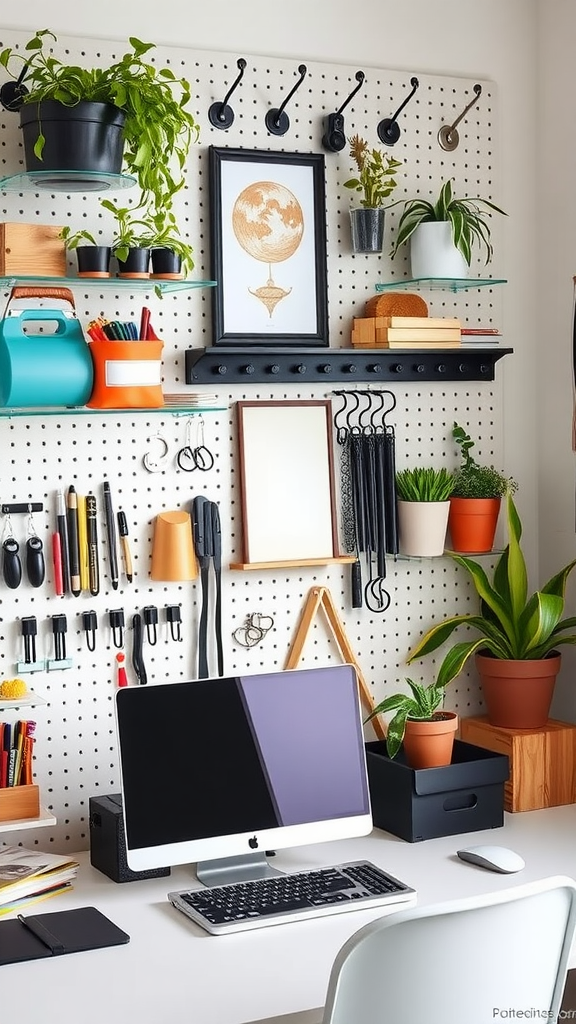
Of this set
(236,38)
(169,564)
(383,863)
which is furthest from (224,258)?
(383,863)

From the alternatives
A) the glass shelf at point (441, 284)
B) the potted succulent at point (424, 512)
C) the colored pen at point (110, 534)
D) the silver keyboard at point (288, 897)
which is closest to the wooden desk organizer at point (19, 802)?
the silver keyboard at point (288, 897)

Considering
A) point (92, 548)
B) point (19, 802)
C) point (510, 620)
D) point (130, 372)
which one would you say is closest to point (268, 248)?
point (130, 372)

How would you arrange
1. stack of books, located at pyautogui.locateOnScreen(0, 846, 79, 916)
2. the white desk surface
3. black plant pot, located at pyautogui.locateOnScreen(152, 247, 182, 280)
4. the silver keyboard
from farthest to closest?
black plant pot, located at pyautogui.locateOnScreen(152, 247, 182, 280)
stack of books, located at pyautogui.locateOnScreen(0, 846, 79, 916)
the silver keyboard
the white desk surface

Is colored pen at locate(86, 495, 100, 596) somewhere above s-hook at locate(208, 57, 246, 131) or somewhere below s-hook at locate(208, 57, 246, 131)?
below

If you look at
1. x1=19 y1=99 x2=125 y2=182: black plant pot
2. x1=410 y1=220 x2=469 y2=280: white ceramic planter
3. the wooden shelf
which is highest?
x1=19 y1=99 x2=125 y2=182: black plant pot

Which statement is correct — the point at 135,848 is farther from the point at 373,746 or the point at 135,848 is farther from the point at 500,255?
the point at 500,255

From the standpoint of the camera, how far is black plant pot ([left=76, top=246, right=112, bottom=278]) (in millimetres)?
2232

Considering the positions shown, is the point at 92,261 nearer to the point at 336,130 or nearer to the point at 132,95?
the point at 132,95

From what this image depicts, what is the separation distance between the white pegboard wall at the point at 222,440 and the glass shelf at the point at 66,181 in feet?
0.18

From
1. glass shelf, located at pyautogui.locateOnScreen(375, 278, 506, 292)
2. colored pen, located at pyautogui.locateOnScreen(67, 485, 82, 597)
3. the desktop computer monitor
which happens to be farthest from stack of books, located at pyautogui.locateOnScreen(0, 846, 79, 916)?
glass shelf, located at pyautogui.locateOnScreen(375, 278, 506, 292)

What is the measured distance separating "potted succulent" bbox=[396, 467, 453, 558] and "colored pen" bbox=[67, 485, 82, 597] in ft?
2.39

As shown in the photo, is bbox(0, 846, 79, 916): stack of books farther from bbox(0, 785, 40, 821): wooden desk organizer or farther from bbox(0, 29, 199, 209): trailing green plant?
bbox(0, 29, 199, 209): trailing green plant

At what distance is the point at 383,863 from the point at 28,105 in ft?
4.95

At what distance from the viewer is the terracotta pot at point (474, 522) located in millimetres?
2689
